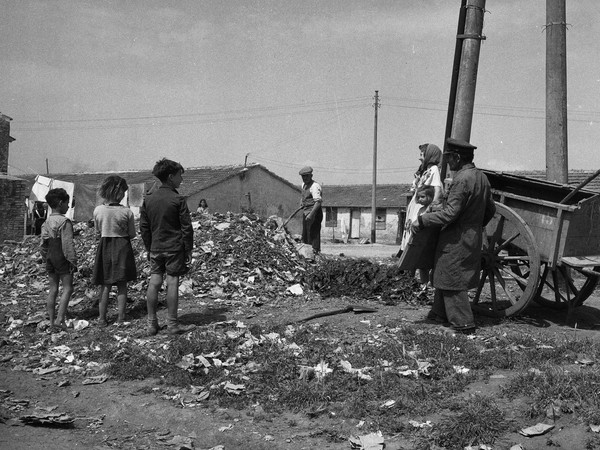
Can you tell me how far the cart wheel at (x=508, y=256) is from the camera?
6586 millimetres

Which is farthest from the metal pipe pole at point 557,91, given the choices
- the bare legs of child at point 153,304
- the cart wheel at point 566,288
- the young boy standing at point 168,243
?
the bare legs of child at point 153,304

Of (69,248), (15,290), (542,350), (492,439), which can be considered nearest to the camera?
(492,439)

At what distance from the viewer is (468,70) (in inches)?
378

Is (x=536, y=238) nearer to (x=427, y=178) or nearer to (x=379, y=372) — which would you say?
(x=427, y=178)

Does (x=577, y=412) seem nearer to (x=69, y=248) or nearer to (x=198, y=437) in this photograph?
(x=198, y=437)

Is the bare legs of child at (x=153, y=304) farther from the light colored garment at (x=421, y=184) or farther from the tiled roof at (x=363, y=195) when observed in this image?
the tiled roof at (x=363, y=195)

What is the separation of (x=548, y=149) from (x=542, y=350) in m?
6.02

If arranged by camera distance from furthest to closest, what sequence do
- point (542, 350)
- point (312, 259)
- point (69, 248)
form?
point (312, 259) < point (69, 248) < point (542, 350)

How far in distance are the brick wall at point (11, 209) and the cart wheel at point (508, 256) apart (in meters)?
13.3

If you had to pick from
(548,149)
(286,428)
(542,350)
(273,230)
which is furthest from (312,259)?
(286,428)

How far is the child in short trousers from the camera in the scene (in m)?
7.41

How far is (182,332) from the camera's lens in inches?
265

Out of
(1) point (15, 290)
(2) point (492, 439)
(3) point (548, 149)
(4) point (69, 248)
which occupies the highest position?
(3) point (548, 149)

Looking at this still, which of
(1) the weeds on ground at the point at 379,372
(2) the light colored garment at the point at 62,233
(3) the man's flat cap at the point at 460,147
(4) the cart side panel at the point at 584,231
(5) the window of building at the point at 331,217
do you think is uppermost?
(3) the man's flat cap at the point at 460,147
